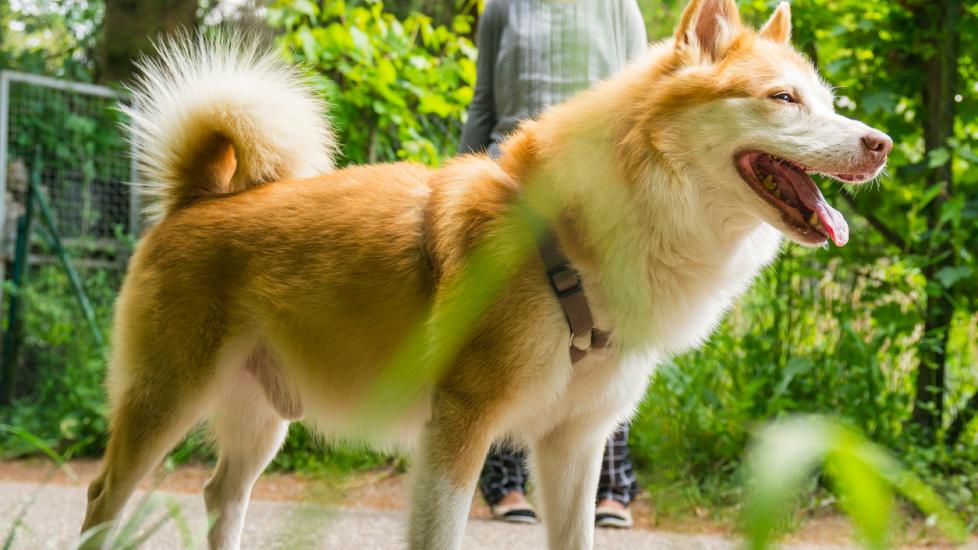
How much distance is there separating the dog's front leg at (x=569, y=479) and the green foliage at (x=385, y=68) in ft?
8.84

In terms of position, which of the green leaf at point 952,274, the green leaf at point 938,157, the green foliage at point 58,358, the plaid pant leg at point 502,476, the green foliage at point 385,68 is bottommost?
the green foliage at point 58,358

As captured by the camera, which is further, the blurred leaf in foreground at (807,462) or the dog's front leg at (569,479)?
the dog's front leg at (569,479)

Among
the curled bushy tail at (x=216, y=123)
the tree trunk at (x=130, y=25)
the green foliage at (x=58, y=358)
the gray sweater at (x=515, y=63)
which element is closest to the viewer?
the curled bushy tail at (x=216, y=123)

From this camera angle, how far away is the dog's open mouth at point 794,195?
2074 mm

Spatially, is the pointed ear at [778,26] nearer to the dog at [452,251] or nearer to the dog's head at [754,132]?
the dog at [452,251]

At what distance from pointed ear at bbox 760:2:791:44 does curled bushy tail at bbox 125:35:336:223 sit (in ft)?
4.87

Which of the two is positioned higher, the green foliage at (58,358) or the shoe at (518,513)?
the shoe at (518,513)

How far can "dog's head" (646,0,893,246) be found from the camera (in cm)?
206

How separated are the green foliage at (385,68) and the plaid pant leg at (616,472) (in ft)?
6.88

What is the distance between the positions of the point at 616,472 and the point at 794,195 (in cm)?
196

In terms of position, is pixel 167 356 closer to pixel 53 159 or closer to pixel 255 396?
pixel 255 396

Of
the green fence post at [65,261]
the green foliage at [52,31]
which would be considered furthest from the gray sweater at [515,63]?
the green foliage at [52,31]

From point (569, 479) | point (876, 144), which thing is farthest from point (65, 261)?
point (876, 144)

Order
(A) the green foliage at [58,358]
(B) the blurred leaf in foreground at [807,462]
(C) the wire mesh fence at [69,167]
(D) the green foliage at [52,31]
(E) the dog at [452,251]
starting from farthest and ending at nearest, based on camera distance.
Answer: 1. (D) the green foliage at [52,31]
2. (C) the wire mesh fence at [69,167]
3. (A) the green foliage at [58,358]
4. (E) the dog at [452,251]
5. (B) the blurred leaf in foreground at [807,462]
